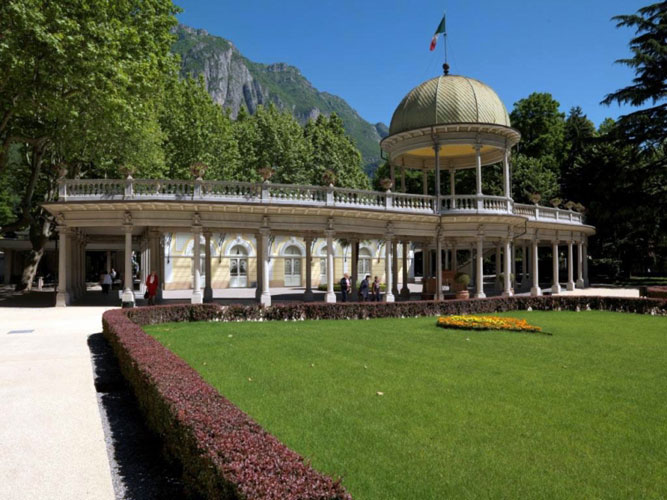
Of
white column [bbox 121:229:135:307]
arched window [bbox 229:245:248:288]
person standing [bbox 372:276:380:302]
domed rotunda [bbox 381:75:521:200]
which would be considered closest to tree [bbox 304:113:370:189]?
arched window [bbox 229:245:248:288]

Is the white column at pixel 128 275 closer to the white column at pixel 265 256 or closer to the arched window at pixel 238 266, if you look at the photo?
the white column at pixel 265 256

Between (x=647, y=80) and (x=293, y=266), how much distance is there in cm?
3511

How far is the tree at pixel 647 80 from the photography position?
38.7 m

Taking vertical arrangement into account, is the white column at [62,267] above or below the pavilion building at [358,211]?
below

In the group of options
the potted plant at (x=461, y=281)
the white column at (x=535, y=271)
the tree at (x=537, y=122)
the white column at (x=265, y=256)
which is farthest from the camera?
the tree at (x=537, y=122)

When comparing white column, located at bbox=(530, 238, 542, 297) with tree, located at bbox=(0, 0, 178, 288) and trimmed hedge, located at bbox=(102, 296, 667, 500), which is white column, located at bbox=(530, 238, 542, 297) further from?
trimmed hedge, located at bbox=(102, 296, 667, 500)

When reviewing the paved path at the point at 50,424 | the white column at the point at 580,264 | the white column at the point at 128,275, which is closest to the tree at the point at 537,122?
the white column at the point at 580,264

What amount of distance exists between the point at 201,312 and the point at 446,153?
21.1 meters

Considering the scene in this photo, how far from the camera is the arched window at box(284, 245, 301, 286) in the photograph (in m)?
54.6

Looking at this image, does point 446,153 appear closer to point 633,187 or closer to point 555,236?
point 555,236

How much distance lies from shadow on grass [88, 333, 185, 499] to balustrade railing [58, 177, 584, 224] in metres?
15.8

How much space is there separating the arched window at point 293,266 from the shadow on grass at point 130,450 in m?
43.9

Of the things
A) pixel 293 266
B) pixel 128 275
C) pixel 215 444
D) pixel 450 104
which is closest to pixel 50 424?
pixel 215 444

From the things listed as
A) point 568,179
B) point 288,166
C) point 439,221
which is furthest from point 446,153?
point 568,179
